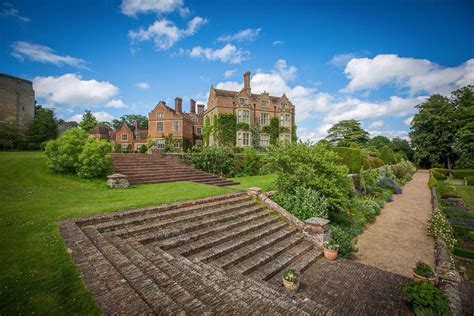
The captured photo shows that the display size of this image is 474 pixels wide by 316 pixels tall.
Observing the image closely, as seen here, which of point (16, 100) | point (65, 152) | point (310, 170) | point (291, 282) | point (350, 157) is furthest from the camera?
point (16, 100)

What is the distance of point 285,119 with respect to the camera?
1428 inches

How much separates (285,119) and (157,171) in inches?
1013

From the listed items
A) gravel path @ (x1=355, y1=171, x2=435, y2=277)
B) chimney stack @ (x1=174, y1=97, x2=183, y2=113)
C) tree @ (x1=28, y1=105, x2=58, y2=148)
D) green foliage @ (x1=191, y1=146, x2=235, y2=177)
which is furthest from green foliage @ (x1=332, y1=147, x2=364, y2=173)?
tree @ (x1=28, y1=105, x2=58, y2=148)

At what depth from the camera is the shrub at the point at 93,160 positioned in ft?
41.6

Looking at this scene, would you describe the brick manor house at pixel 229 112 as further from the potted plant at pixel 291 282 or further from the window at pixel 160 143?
the potted plant at pixel 291 282

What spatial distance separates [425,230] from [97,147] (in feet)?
62.3

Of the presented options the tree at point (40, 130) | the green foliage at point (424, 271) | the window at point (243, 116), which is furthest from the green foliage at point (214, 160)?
the tree at point (40, 130)

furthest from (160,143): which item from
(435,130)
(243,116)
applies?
(435,130)

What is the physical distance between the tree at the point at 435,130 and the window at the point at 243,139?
1593 inches

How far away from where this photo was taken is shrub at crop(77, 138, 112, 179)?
1267cm

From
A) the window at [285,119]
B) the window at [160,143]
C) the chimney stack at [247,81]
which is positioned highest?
the chimney stack at [247,81]

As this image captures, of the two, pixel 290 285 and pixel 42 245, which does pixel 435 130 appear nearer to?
pixel 290 285

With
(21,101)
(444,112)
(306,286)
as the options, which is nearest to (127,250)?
(306,286)

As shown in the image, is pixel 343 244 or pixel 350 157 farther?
pixel 350 157
